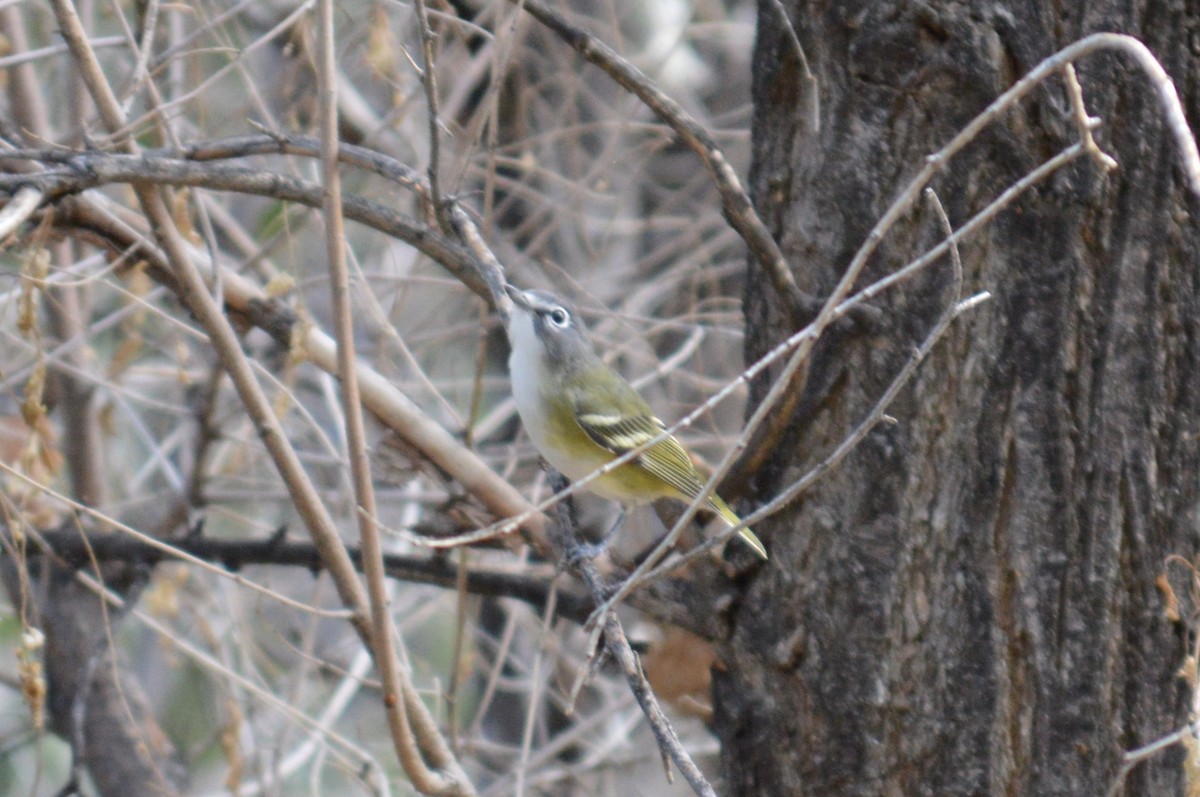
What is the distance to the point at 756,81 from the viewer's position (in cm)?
262

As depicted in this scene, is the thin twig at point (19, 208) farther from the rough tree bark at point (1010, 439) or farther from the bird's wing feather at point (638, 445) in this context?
the bird's wing feather at point (638, 445)

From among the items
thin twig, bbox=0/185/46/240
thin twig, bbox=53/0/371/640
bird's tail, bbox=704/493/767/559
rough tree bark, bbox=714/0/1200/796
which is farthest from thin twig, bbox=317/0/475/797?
rough tree bark, bbox=714/0/1200/796

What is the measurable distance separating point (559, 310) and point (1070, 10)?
160 centimetres

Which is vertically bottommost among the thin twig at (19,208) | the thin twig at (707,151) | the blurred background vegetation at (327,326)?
the blurred background vegetation at (327,326)

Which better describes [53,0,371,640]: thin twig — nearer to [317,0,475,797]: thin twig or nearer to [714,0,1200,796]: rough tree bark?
[317,0,475,797]: thin twig

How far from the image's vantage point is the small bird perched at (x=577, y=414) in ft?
11.3

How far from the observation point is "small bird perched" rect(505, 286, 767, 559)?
344cm

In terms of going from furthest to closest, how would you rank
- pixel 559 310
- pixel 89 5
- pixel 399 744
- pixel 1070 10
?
pixel 89 5 < pixel 559 310 < pixel 1070 10 < pixel 399 744

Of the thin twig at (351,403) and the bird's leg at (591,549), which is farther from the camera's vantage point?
the bird's leg at (591,549)

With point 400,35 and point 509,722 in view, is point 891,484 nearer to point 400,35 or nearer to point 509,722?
point 400,35

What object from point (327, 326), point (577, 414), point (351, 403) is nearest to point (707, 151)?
point (351, 403)

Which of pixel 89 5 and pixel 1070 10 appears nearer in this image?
pixel 1070 10

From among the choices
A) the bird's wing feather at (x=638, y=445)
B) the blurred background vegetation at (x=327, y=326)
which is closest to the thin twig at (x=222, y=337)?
the blurred background vegetation at (x=327, y=326)

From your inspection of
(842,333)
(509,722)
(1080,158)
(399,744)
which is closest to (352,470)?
(399,744)
